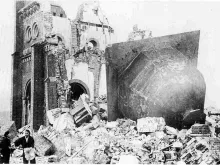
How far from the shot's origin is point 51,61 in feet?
55.4

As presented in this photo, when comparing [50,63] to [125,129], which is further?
[50,63]

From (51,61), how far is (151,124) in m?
9.05

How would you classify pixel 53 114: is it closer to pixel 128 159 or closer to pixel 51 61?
pixel 51 61

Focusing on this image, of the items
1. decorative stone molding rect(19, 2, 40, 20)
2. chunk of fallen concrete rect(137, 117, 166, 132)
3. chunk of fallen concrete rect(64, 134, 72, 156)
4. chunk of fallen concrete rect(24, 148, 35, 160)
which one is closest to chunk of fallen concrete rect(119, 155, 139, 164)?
chunk of fallen concrete rect(137, 117, 166, 132)

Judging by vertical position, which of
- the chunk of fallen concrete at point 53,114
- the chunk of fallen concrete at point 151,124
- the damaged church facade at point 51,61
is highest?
the damaged church facade at point 51,61

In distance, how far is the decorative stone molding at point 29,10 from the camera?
804 inches

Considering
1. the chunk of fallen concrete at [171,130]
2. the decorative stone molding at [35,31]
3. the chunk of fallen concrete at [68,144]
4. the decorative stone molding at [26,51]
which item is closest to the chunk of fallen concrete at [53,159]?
the chunk of fallen concrete at [68,144]

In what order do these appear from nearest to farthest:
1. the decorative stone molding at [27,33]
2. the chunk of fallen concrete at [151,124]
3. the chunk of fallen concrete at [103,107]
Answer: the chunk of fallen concrete at [151,124], the chunk of fallen concrete at [103,107], the decorative stone molding at [27,33]

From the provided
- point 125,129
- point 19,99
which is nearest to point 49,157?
point 125,129

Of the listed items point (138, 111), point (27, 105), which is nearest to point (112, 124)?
point (138, 111)

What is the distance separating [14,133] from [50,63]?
4.19 metres

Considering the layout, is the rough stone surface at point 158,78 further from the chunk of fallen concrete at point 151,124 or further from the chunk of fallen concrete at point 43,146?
the chunk of fallen concrete at point 43,146

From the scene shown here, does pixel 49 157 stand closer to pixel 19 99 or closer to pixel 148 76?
pixel 148 76

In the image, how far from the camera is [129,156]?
25.2 ft
